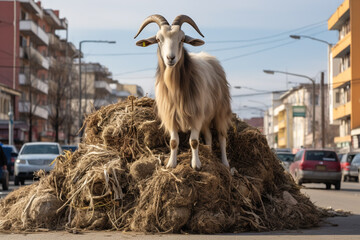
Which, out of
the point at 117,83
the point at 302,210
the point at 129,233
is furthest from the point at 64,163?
the point at 117,83

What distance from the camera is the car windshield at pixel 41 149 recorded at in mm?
31578

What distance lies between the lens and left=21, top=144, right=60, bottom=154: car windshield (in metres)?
31.6

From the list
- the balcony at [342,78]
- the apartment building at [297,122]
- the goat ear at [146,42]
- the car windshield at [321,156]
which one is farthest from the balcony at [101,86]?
the goat ear at [146,42]

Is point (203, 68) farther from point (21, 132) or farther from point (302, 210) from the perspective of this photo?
point (21, 132)

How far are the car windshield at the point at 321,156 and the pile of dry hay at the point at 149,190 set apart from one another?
1779 centimetres

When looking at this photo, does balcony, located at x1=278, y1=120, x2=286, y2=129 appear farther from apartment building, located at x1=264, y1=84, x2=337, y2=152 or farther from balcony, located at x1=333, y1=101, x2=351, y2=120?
balcony, located at x1=333, y1=101, x2=351, y2=120

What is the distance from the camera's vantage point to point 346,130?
7231cm

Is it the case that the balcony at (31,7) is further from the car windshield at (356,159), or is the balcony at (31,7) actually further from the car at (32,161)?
the car at (32,161)

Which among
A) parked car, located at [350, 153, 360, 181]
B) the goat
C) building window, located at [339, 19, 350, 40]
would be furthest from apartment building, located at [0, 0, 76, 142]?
the goat

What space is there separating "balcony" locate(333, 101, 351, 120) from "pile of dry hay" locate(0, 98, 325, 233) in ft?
182

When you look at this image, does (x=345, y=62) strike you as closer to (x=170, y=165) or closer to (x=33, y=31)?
(x=33, y=31)

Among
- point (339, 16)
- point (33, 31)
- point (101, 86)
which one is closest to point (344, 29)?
point (339, 16)

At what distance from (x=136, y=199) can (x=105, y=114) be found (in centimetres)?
272

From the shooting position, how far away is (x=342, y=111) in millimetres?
70375
